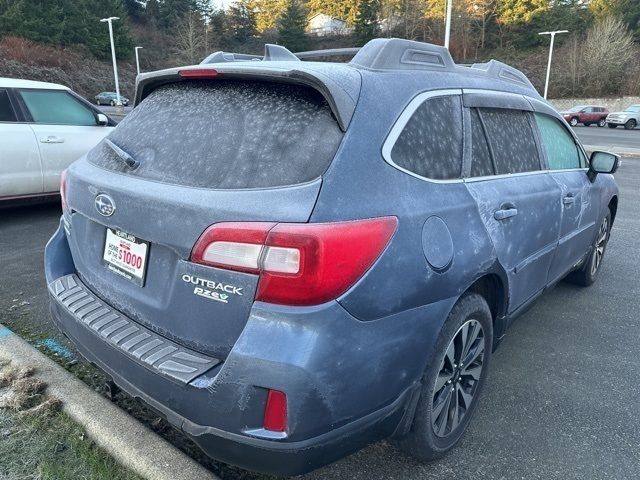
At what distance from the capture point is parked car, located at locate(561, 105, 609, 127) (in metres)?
36.8

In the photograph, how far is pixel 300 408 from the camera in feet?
5.40

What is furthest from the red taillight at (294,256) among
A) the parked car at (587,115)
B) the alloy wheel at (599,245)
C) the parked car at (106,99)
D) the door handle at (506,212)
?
the parked car at (106,99)

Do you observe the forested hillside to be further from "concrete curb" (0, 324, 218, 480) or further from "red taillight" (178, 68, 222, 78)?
"red taillight" (178, 68, 222, 78)

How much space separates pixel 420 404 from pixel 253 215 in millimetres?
1072

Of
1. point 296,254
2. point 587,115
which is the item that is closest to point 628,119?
point 587,115

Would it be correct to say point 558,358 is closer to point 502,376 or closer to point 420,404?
point 502,376

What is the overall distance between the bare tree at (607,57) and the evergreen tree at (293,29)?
3115 centimetres

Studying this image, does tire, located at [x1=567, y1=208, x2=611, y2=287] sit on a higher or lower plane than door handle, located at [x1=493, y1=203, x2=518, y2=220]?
lower

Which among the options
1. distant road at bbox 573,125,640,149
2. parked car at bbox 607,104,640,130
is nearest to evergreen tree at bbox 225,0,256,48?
parked car at bbox 607,104,640,130

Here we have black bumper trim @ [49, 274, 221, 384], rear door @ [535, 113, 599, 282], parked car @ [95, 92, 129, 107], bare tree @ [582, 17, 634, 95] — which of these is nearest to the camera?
black bumper trim @ [49, 274, 221, 384]

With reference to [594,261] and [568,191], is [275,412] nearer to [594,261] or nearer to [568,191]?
[568,191]

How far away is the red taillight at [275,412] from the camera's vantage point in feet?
5.41

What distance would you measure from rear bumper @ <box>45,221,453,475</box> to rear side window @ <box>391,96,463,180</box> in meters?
0.59

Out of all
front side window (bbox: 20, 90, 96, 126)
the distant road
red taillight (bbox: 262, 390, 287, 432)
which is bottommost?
the distant road
